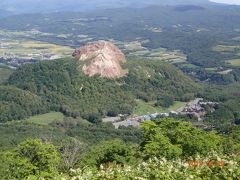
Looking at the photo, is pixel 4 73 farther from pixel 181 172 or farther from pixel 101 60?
pixel 181 172

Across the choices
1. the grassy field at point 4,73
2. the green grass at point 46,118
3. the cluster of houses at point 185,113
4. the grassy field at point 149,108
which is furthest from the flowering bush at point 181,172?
the grassy field at point 4,73

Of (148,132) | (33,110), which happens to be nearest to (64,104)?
(33,110)

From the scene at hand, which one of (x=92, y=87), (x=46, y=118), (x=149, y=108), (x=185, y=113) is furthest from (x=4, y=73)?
(x=185, y=113)

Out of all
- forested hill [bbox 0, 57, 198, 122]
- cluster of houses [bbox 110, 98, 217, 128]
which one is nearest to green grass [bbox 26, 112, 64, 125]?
forested hill [bbox 0, 57, 198, 122]

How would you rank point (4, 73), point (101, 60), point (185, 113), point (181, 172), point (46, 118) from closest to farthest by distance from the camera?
1. point (181, 172)
2. point (46, 118)
3. point (185, 113)
4. point (101, 60)
5. point (4, 73)

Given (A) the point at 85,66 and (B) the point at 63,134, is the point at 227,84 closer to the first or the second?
(A) the point at 85,66

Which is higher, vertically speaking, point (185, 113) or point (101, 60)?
point (101, 60)

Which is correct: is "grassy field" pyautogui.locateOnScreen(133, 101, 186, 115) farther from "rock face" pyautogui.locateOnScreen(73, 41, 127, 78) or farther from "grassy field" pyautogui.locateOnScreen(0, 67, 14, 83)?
"grassy field" pyautogui.locateOnScreen(0, 67, 14, 83)
